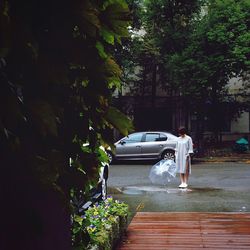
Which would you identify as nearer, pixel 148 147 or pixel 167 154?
pixel 167 154

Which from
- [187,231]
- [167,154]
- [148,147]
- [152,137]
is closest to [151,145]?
[148,147]

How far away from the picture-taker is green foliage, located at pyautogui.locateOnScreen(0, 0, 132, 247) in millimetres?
1633

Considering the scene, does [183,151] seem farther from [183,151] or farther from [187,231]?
[187,231]

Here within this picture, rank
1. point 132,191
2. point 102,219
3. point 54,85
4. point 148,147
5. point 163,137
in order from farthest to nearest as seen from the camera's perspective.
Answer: point 163,137
point 148,147
point 132,191
point 102,219
point 54,85

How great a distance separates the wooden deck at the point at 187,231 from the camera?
6297 mm

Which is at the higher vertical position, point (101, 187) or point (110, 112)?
point (110, 112)

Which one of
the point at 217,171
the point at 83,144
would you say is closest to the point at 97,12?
the point at 83,144

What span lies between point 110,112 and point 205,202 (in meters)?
8.72

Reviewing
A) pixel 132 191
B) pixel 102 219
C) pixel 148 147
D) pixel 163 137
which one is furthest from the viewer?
pixel 163 137

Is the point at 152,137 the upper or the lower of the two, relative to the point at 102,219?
upper

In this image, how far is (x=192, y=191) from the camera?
40.3ft

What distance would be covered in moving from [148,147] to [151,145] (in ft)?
0.51

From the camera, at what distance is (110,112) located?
2133 millimetres

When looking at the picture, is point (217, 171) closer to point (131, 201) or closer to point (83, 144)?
point (131, 201)
